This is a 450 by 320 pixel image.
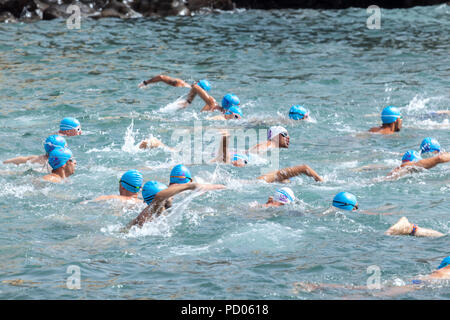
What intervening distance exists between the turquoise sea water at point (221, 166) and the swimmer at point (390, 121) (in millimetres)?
195

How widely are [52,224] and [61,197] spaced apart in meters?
1.24

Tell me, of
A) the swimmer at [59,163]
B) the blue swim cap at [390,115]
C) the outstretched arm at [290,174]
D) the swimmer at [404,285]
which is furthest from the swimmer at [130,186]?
the blue swim cap at [390,115]

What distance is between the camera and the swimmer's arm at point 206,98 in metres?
17.0

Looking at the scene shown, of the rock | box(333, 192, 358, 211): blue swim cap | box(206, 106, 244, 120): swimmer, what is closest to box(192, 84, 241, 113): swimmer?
box(206, 106, 244, 120): swimmer

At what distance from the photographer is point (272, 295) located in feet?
25.7

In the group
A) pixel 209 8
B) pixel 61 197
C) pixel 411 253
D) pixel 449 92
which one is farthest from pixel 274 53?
pixel 411 253

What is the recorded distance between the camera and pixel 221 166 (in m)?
13.2

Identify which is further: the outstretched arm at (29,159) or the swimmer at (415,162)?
the outstretched arm at (29,159)

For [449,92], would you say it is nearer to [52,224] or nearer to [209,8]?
[52,224]

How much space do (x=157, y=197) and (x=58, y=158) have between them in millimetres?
3828

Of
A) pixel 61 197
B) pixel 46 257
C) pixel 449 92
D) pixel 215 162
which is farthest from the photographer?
pixel 449 92

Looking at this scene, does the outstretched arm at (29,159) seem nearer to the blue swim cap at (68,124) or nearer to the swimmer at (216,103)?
the blue swim cap at (68,124)

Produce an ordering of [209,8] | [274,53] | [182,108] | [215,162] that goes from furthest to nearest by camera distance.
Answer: [209,8]
[274,53]
[182,108]
[215,162]

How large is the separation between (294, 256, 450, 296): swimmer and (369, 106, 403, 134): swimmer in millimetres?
7617
